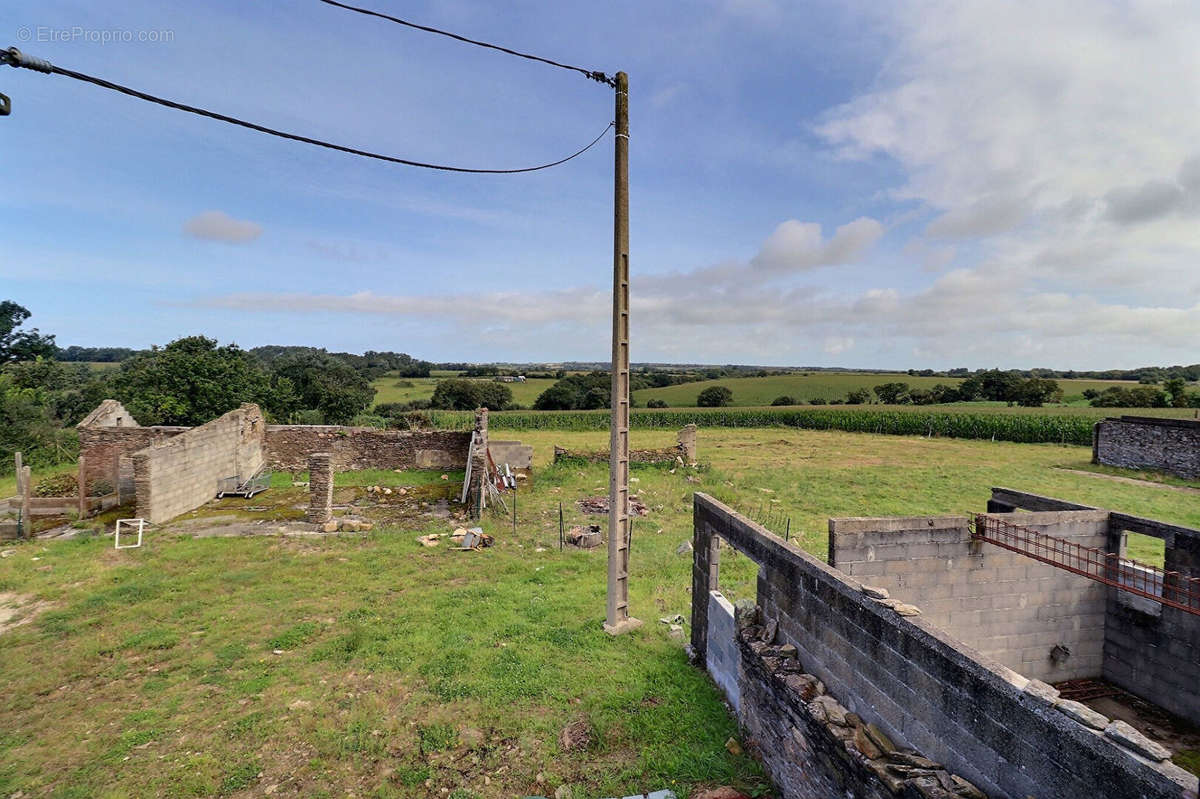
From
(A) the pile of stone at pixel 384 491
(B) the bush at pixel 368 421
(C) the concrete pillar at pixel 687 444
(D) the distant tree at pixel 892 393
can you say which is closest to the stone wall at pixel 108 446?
(A) the pile of stone at pixel 384 491

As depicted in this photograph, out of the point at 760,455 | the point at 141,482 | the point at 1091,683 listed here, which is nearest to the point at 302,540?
the point at 141,482

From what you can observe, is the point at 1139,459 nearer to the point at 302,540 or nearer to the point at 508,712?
the point at 508,712

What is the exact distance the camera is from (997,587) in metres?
6.72

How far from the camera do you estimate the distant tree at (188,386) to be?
23.0 metres

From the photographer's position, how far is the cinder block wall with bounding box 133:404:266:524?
12.8 metres

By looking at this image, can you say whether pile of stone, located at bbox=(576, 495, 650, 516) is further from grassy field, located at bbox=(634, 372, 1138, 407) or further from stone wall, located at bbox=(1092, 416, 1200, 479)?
grassy field, located at bbox=(634, 372, 1138, 407)

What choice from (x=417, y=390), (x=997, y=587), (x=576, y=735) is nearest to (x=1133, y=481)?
(x=997, y=587)

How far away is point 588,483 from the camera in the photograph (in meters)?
19.1

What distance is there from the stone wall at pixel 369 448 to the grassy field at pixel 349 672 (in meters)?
7.38

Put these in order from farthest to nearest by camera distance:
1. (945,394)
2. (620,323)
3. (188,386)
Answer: (945,394) < (188,386) < (620,323)

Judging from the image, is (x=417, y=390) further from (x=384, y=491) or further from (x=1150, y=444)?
(x=1150, y=444)

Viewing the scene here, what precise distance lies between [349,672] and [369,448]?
49.3 feet

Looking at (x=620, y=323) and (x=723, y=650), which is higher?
(x=620, y=323)

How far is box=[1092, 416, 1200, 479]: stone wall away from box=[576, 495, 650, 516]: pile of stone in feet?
76.4
